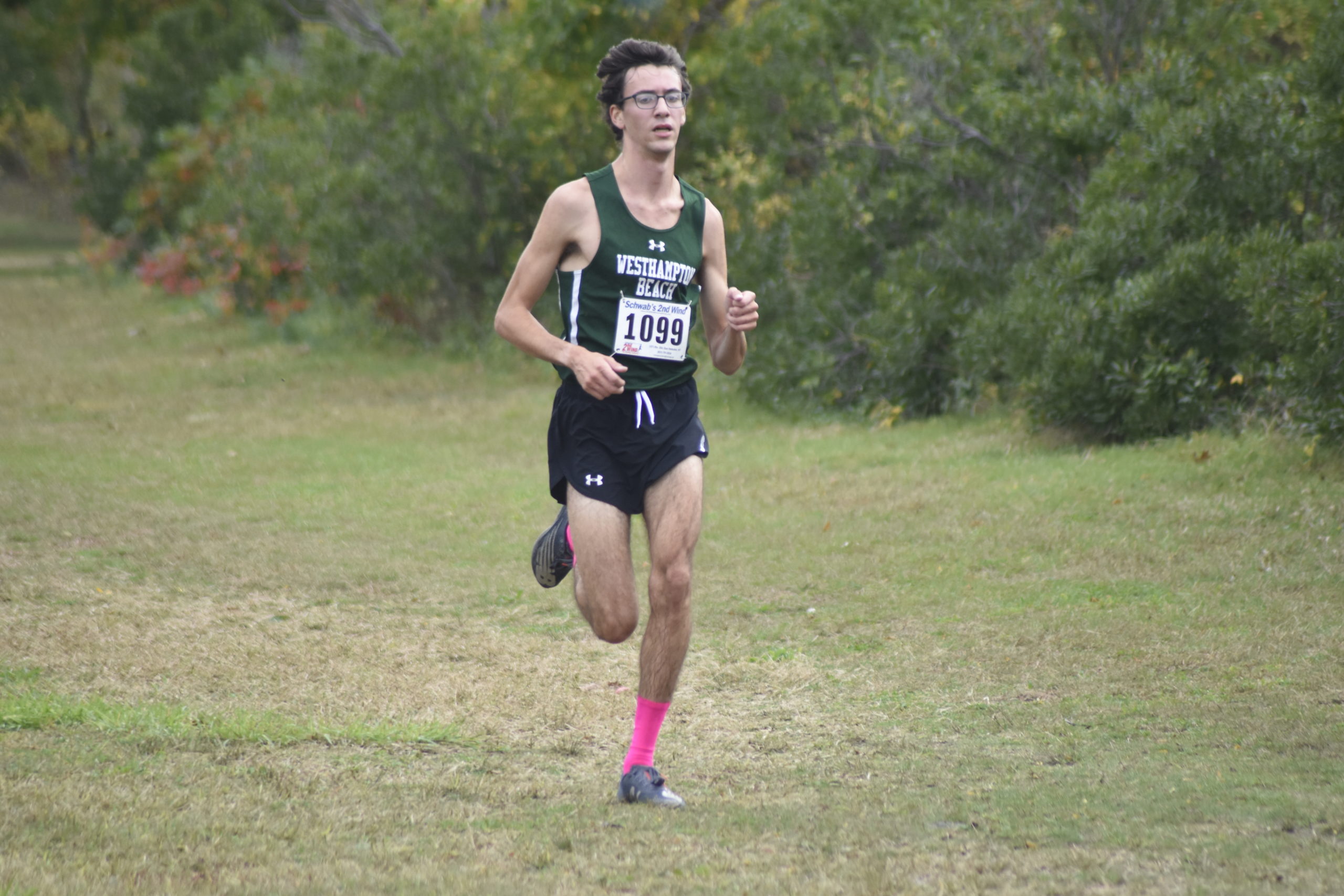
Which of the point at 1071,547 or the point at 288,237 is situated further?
the point at 288,237

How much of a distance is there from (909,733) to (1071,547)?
3219 mm

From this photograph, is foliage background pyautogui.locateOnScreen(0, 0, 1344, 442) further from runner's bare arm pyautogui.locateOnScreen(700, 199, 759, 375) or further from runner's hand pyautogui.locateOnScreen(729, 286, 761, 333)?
runner's hand pyautogui.locateOnScreen(729, 286, 761, 333)

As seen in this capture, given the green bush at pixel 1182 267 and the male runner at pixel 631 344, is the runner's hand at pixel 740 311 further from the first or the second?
the green bush at pixel 1182 267

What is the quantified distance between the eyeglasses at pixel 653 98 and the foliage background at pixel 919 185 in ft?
19.2

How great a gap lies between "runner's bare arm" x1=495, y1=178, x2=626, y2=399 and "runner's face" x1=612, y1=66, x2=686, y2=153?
0.25 m

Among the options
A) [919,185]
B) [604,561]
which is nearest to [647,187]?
[604,561]

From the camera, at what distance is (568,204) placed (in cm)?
479

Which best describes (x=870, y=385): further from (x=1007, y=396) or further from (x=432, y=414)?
(x=432, y=414)

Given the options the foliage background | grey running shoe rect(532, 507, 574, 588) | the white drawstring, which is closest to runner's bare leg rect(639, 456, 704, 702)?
the white drawstring

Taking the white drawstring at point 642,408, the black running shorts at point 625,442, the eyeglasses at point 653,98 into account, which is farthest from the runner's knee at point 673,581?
the eyeglasses at point 653,98

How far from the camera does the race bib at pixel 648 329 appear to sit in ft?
15.8

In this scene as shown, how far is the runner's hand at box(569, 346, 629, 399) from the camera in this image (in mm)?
4590

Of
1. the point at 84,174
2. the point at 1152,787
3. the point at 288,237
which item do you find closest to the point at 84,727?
the point at 1152,787

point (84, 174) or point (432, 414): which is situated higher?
point (84, 174)
